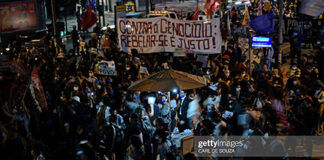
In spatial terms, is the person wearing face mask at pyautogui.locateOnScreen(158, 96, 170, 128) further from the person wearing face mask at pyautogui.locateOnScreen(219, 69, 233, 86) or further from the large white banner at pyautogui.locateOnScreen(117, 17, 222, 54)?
the large white banner at pyautogui.locateOnScreen(117, 17, 222, 54)

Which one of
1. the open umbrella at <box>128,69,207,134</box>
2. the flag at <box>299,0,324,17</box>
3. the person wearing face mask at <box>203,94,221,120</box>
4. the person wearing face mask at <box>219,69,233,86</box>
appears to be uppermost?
the flag at <box>299,0,324,17</box>

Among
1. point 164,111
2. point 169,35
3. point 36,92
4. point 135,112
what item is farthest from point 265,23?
point 36,92

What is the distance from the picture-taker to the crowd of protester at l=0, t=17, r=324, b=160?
8117 mm

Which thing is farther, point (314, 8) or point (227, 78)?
point (227, 78)

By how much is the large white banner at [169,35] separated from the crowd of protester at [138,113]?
3.21 feet

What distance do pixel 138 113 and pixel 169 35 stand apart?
11.2ft

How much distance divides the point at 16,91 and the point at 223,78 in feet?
18.4

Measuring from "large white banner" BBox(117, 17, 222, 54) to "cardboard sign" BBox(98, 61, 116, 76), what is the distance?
1.02 m

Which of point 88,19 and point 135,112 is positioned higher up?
point 88,19

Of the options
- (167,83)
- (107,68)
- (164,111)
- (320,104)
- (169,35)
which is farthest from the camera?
(169,35)

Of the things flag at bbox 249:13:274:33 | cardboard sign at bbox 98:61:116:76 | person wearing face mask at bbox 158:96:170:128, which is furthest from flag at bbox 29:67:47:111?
flag at bbox 249:13:274:33

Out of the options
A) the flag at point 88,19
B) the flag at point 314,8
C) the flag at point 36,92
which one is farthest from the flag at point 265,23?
the flag at point 36,92

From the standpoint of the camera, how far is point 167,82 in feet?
28.1

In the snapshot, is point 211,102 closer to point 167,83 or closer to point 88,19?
point 167,83
